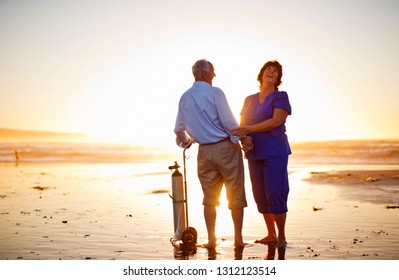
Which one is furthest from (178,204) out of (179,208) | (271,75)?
(271,75)

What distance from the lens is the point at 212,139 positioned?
482 centimetres

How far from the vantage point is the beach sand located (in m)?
4.82

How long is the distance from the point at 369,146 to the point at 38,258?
1879 centimetres

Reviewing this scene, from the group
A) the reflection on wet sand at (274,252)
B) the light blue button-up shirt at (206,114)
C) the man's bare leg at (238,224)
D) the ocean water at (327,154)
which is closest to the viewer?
the reflection on wet sand at (274,252)

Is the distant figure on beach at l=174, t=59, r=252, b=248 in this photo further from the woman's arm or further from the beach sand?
the beach sand

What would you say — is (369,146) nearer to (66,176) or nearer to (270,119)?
(66,176)

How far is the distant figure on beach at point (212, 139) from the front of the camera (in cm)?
477

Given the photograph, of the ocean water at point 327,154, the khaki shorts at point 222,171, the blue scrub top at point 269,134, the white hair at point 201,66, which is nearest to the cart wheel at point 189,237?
the khaki shorts at point 222,171

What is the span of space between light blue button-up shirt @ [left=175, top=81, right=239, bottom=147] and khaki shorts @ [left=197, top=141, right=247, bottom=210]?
0.09 metres

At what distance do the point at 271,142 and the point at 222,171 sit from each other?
547 millimetres

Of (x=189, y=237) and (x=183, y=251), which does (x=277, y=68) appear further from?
(x=183, y=251)

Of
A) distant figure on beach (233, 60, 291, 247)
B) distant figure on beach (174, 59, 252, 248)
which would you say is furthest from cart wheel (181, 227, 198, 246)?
distant figure on beach (233, 60, 291, 247)

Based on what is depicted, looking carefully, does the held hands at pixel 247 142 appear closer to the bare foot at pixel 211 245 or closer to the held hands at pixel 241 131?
the held hands at pixel 241 131
